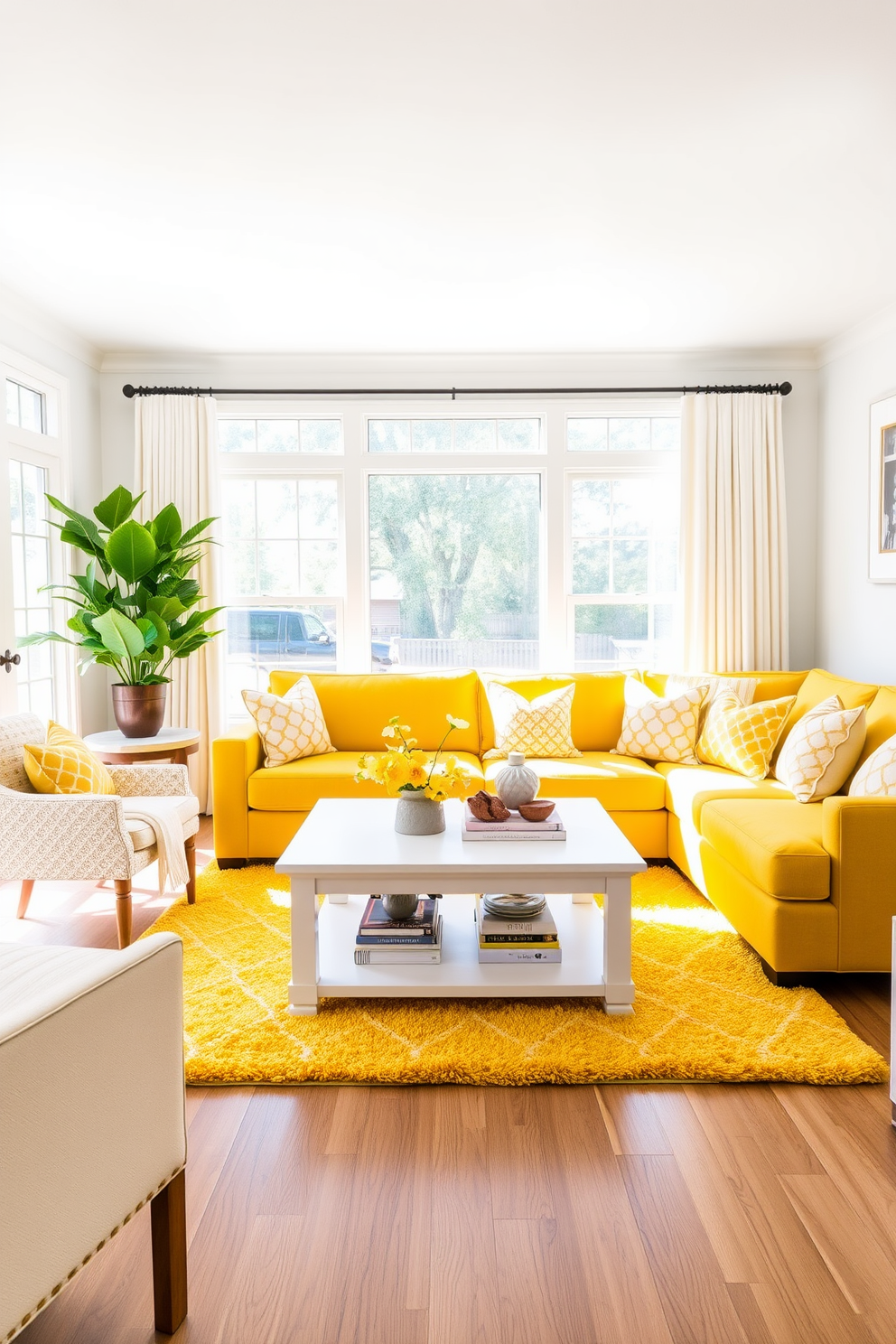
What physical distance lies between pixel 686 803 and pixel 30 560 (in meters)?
3.31

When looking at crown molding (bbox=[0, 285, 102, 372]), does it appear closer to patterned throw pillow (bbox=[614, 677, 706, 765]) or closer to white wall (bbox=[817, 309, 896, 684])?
patterned throw pillow (bbox=[614, 677, 706, 765])

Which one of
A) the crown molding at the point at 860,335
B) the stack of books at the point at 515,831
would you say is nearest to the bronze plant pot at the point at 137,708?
the stack of books at the point at 515,831

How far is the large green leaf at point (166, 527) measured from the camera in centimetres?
437

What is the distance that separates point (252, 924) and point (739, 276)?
10.9 feet

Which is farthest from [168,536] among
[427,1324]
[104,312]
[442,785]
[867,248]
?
[427,1324]

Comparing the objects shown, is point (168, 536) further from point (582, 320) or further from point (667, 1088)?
point (667, 1088)

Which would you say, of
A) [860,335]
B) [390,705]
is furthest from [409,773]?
[860,335]

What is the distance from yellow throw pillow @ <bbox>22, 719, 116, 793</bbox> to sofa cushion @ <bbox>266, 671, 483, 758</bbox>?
146 centimetres

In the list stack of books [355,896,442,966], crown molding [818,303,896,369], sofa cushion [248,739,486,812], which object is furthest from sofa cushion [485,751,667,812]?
crown molding [818,303,896,369]

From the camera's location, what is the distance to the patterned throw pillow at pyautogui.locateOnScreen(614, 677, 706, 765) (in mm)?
4371

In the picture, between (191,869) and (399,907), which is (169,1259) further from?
(191,869)

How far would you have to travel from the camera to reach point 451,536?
5.27m

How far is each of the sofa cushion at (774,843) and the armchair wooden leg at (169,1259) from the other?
198cm

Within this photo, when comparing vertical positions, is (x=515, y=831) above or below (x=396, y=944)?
above
